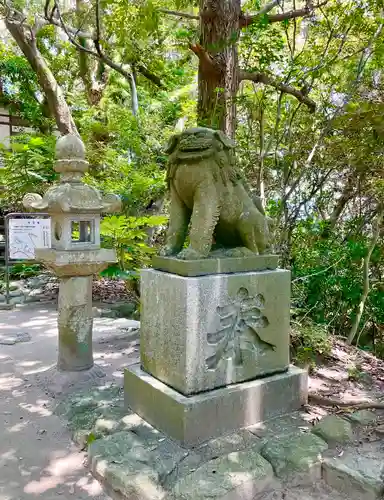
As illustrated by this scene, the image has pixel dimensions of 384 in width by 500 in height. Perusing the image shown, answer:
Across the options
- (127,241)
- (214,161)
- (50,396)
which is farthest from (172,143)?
(127,241)

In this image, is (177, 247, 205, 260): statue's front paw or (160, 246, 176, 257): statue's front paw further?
(160, 246, 176, 257): statue's front paw

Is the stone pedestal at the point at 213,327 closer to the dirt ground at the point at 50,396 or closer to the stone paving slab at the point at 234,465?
the stone paving slab at the point at 234,465

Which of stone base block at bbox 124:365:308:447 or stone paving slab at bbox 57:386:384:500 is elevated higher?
stone base block at bbox 124:365:308:447

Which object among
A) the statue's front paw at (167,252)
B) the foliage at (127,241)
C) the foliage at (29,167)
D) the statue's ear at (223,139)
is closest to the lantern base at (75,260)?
the statue's front paw at (167,252)

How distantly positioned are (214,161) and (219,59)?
2.39m

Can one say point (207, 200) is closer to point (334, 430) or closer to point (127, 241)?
point (334, 430)

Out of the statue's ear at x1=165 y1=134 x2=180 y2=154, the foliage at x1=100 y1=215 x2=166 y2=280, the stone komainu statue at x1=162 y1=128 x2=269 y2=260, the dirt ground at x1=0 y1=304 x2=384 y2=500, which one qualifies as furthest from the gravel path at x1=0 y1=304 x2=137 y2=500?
the statue's ear at x1=165 y1=134 x2=180 y2=154

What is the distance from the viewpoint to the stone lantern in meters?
3.82

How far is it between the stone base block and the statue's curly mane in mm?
1576

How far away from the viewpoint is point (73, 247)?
12.7ft

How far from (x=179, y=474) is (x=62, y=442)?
1087 millimetres

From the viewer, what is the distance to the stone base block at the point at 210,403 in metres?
2.67

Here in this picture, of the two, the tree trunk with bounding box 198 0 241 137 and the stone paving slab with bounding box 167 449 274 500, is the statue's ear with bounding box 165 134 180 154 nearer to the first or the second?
the tree trunk with bounding box 198 0 241 137

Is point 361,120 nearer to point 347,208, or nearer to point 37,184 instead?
point 347,208
